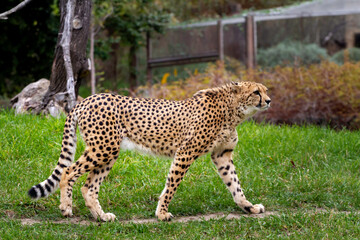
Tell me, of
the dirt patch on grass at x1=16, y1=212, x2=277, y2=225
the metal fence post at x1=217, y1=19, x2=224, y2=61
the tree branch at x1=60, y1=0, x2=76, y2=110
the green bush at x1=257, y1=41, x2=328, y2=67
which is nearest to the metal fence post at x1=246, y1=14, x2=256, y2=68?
the metal fence post at x1=217, y1=19, x2=224, y2=61

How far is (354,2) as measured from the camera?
12.6 meters

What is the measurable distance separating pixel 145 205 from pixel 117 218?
45cm

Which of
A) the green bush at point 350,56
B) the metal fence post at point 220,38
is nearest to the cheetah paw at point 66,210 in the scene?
the metal fence post at point 220,38

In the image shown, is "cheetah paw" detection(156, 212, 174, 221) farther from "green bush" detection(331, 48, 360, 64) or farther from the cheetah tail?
"green bush" detection(331, 48, 360, 64)

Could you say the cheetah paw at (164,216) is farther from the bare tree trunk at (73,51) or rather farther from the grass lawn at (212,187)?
the bare tree trunk at (73,51)

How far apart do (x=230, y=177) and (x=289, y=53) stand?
7.83 m

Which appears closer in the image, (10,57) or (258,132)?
(258,132)

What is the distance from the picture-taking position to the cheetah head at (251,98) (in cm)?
429

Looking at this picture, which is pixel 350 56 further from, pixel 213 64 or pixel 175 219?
pixel 175 219

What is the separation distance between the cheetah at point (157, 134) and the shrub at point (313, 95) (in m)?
4.03

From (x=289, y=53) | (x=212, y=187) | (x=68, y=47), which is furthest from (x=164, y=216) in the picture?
(x=289, y=53)

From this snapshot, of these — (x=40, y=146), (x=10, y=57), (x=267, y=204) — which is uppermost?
(x=10, y=57)

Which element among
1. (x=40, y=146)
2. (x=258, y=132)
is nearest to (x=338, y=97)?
(x=258, y=132)

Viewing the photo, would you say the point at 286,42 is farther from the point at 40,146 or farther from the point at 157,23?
the point at 40,146
